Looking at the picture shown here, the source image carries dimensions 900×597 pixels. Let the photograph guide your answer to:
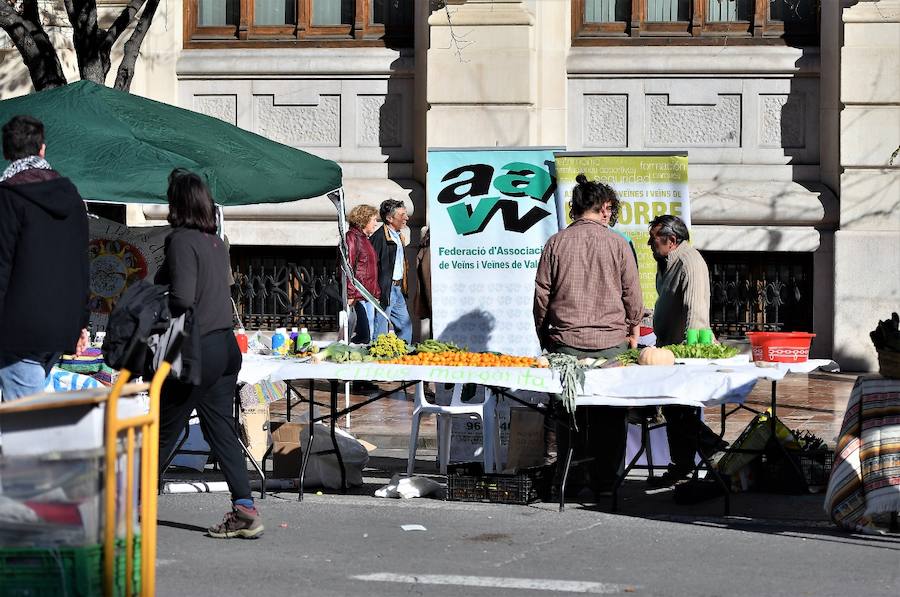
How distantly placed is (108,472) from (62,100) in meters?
7.30

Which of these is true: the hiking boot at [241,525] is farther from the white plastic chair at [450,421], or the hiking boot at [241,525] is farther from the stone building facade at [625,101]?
the stone building facade at [625,101]

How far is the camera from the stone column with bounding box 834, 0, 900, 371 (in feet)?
55.7

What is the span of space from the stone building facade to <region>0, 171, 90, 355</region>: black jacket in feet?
32.5

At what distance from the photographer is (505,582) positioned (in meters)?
7.14

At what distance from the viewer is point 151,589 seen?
509 cm

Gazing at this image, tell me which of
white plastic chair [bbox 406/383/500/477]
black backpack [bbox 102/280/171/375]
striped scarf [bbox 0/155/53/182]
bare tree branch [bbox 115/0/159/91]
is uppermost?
bare tree branch [bbox 115/0/159/91]

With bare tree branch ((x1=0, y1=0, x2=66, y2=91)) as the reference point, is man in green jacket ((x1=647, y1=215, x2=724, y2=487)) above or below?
below

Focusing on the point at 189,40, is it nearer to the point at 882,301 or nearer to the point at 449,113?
the point at 449,113

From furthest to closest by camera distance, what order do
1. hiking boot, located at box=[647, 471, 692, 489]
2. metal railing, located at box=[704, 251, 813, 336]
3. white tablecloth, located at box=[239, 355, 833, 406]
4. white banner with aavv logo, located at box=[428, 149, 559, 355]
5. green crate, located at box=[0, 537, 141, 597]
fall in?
metal railing, located at box=[704, 251, 813, 336] → white banner with aavv logo, located at box=[428, 149, 559, 355] → hiking boot, located at box=[647, 471, 692, 489] → white tablecloth, located at box=[239, 355, 833, 406] → green crate, located at box=[0, 537, 141, 597]

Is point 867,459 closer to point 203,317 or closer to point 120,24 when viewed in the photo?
point 203,317

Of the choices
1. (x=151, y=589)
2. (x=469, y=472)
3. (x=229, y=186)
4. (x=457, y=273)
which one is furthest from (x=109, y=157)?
(x=151, y=589)

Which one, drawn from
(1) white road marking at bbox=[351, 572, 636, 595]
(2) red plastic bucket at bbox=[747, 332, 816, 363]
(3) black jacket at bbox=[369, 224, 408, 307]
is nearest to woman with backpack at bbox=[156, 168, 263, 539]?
(1) white road marking at bbox=[351, 572, 636, 595]

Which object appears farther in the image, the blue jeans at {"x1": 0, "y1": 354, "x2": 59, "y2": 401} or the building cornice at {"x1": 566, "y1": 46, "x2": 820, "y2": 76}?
the building cornice at {"x1": 566, "y1": 46, "x2": 820, "y2": 76}

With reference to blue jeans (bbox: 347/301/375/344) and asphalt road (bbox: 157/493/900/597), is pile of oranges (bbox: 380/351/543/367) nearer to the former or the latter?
asphalt road (bbox: 157/493/900/597)
